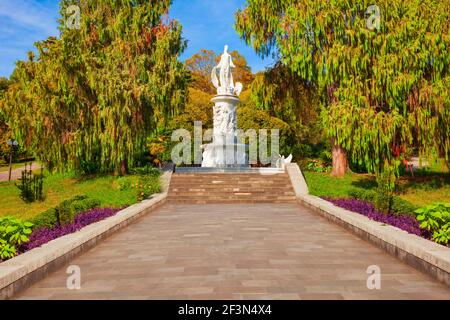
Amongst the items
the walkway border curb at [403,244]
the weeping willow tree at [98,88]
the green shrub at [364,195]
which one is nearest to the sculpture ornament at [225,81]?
the weeping willow tree at [98,88]

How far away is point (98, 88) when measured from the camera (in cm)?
1809

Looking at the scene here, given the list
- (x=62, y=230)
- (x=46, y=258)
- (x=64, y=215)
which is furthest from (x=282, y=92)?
(x=46, y=258)

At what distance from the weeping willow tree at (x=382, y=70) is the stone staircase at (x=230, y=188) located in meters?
3.49

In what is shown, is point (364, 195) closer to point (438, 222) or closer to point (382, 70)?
point (382, 70)

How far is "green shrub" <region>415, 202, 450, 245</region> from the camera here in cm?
583

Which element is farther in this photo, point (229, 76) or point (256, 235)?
point (229, 76)

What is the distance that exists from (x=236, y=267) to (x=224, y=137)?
18.8m

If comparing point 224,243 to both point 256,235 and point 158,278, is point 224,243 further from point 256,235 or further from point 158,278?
point 158,278

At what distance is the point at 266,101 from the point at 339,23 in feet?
20.3

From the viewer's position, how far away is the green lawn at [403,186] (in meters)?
15.0

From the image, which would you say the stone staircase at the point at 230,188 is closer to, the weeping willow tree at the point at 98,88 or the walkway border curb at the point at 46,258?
the weeping willow tree at the point at 98,88

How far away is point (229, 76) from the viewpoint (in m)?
25.0

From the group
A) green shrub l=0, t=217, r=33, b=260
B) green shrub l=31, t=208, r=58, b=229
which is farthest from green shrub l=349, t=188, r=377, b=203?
green shrub l=0, t=217, r=33, b=260
